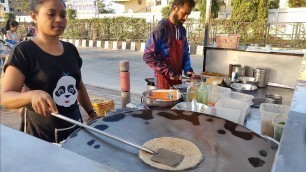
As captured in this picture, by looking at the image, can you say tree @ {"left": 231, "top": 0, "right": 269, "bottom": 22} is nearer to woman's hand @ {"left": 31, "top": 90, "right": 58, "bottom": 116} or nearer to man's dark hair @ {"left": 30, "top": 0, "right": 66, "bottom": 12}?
man's dark hair @ {"left": 30, "top": 0, "right": 66, "bottom": 12}

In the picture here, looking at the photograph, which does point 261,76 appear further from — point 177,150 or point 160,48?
point 177,150

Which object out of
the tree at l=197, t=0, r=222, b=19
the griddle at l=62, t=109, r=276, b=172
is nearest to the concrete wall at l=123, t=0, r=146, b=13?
the tree at l=197, t=0, r=222, b=19

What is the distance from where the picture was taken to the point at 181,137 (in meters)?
1.22

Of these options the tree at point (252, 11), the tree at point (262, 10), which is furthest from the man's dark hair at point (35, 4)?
the tree at point (262, 10)

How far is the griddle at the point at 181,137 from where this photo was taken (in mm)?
993

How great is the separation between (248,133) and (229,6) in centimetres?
1771

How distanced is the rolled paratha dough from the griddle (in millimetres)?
24

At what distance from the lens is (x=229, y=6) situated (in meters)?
17.2

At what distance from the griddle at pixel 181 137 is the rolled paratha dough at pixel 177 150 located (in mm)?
24

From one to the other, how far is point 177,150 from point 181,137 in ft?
0.39

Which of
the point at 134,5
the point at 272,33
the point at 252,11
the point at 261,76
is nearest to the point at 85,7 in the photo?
the point at 134,5

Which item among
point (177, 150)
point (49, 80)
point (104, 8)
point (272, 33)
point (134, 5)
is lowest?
point (177, 150)

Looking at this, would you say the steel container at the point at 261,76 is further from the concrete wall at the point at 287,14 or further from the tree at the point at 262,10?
the concrete wall at the point at 287,14

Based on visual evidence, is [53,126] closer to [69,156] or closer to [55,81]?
[55,81]
